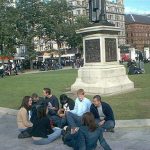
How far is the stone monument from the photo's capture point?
1858cm

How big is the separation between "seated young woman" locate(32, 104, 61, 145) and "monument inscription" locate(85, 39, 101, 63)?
29.8 ft

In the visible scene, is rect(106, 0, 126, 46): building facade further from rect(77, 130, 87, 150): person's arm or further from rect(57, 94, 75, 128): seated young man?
rect(77, 130, 87, 150): person's arm

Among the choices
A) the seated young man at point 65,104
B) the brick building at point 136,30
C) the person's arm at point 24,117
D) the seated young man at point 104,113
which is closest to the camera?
the seated young man at point 104,113

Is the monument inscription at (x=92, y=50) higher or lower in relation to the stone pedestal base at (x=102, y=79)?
higher

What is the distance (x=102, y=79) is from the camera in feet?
60.7

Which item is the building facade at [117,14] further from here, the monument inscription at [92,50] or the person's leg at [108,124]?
the person's leg at [108,124]

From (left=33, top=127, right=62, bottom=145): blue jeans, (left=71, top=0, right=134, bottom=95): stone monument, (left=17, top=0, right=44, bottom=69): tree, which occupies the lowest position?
(left=33, top=127, right=62, bottom=145): blue jeans

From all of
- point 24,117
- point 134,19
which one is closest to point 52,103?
point 24,117

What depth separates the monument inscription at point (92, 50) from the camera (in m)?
18.9

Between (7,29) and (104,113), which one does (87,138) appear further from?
(7,29)

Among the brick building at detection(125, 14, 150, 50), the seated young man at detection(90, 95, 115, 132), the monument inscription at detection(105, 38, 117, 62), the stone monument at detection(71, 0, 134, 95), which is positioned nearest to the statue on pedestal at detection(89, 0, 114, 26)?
the stone monument at detection(71, 0, 134, 95)

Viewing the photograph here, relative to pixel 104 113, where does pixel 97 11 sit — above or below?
above

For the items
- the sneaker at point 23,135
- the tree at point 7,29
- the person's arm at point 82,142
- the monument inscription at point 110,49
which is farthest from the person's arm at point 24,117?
the tree at point 7,29

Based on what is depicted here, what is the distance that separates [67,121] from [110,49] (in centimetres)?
871
